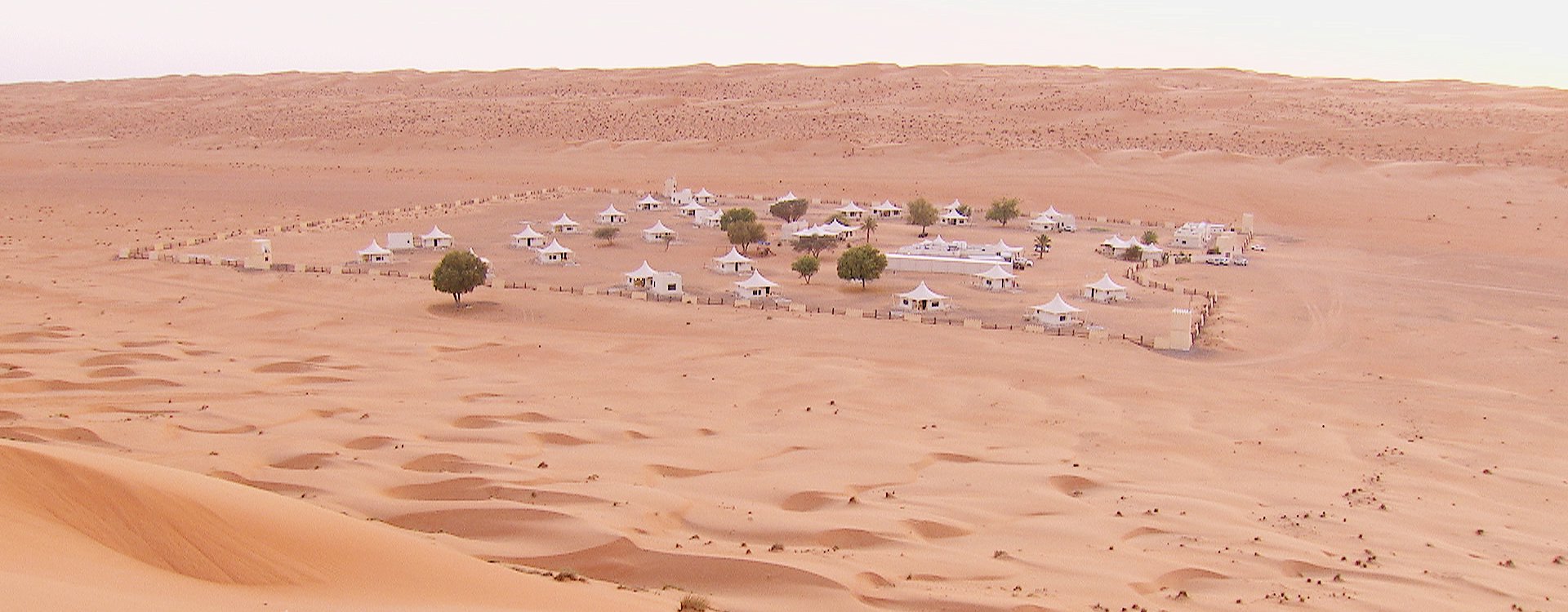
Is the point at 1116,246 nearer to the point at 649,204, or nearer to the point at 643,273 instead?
the point at 643,273

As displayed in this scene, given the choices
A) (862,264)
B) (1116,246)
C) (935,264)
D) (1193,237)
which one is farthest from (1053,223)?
(862,264)

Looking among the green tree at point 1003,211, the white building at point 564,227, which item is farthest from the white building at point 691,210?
the green tree at point 1003,211

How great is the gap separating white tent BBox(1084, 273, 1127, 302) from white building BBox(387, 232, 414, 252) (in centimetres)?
2684

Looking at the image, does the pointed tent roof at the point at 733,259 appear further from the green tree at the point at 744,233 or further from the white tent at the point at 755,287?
the white tent at the point at 755,287

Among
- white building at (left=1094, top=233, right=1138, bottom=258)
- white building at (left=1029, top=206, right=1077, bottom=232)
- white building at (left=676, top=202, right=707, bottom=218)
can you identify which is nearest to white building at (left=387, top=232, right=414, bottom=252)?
white building at (left=676, top=202, right=707, bottom=218)

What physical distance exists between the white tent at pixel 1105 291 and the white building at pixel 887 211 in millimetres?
26084

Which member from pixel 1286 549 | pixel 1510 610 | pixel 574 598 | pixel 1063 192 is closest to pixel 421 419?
pixel 574 598

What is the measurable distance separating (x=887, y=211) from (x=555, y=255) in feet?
79.2

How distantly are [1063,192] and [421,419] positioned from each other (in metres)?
61.6

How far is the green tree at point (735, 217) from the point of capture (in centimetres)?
5914

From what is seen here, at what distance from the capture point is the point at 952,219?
68.9 metres

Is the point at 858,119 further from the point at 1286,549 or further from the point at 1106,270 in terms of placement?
the point at 1286,549

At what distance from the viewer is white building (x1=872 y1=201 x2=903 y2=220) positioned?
71.9m

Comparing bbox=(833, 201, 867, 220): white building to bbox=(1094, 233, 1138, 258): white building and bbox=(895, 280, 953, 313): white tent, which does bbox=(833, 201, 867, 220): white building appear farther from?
bbox=(895, 280, 953, 313): white tent
